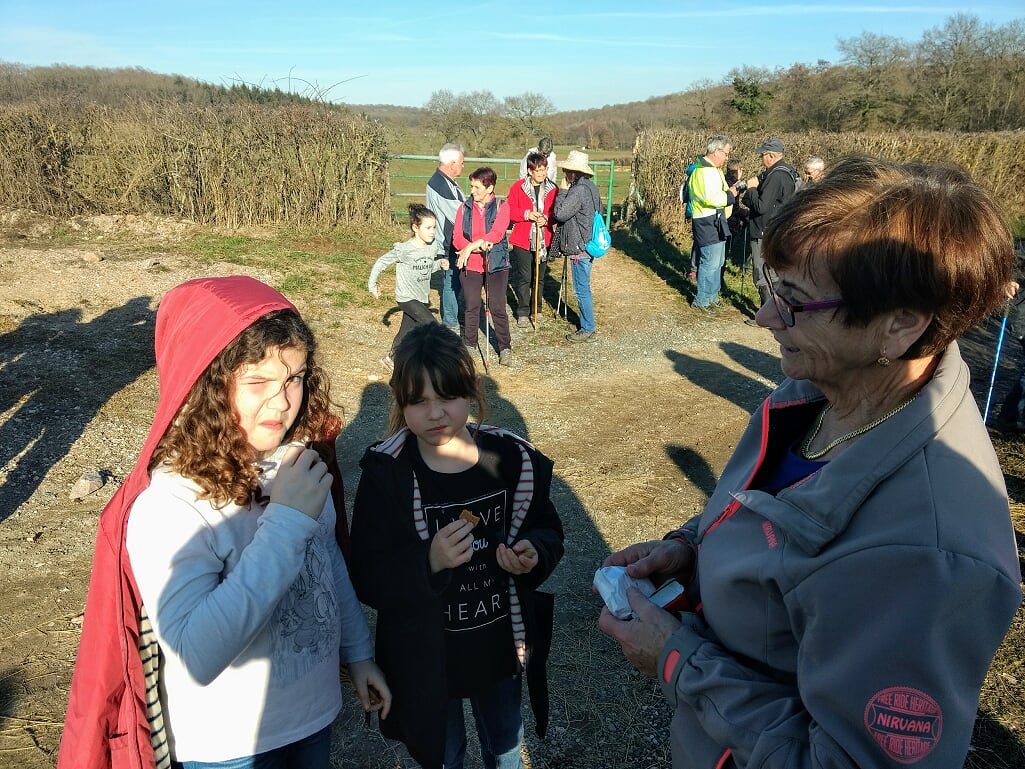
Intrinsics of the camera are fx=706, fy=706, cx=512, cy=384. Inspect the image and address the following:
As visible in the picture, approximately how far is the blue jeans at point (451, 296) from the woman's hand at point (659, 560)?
7.20 metres

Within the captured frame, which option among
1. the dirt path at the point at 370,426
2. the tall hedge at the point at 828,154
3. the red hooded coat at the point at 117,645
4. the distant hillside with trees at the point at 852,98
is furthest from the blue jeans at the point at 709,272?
the distant hillside with trees at the point at 852,98

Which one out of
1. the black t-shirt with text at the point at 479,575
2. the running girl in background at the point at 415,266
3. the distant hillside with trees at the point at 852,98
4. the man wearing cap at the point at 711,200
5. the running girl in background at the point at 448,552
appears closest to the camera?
the running girl in background at the point at 448,552

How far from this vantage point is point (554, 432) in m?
6.56

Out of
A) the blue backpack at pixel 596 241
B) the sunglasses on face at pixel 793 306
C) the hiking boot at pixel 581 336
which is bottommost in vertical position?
the hiking boot at pixel 581 336

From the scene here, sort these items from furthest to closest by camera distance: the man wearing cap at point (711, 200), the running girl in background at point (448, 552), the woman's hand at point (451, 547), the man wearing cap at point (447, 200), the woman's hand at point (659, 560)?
1. the man wearing cap at point (711, 200)
2. the man wearing cap at point (447, 200)
3. the running girl in background at point (448, 552)
4. the woman's hand at point (451, 547)
5. the woman's hand at point (659, 560)

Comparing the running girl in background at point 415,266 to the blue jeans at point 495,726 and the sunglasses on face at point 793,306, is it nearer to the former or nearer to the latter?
the blue jeans at point 495,726

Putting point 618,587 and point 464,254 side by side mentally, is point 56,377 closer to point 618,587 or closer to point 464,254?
point 464,254

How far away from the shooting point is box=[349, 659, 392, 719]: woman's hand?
80.8 inches

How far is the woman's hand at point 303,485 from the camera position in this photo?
160cm

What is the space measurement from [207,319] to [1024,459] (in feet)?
21.7

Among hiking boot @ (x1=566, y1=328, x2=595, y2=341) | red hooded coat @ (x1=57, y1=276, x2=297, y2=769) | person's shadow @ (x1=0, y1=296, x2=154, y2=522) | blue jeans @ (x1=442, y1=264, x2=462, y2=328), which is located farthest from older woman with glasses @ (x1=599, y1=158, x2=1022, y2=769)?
hiking boot @ (x1=566, y1=328, x2=595, y2=341)

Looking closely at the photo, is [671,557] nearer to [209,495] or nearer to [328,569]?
[328,569]

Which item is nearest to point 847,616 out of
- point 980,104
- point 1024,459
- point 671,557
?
point 671,557

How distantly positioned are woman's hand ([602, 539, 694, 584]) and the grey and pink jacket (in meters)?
0.33
